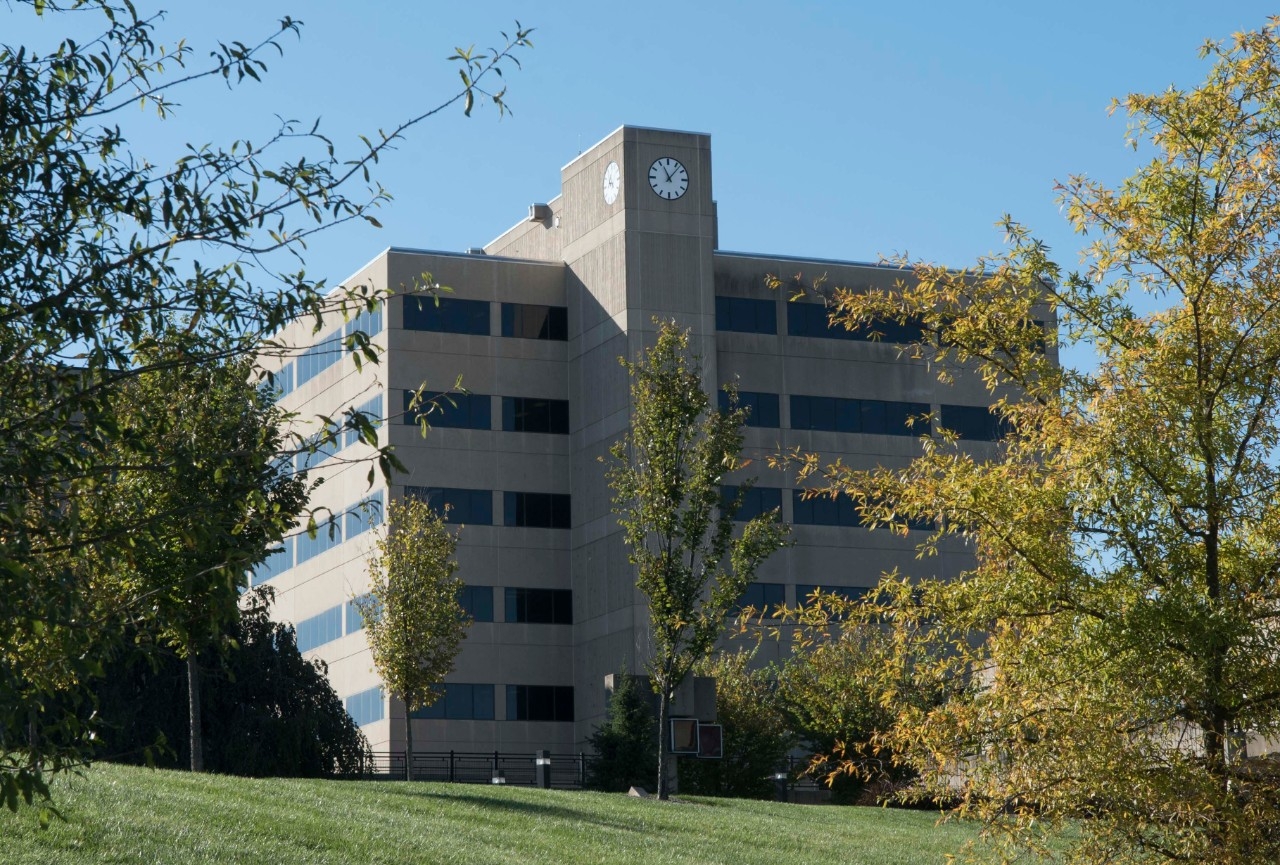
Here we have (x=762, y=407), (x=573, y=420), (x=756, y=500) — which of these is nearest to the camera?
(x=756, y=500)

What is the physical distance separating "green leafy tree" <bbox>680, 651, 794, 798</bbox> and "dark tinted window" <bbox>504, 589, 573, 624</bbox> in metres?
15.3

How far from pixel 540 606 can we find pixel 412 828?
41654 millimetres

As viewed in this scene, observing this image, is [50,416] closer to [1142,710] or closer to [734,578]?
[1142,710]

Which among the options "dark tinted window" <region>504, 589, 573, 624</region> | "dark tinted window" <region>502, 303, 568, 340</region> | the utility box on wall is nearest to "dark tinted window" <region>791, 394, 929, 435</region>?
"dark tinted window" <region>502, 303, 568, 340</region>

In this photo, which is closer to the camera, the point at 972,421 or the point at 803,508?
the point at 803,508

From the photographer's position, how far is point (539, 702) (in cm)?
6097

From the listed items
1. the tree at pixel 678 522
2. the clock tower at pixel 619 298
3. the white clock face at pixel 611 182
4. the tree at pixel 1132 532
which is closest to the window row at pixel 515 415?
the clock tower at pixel 619 298

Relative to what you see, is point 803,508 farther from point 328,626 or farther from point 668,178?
point 328,626

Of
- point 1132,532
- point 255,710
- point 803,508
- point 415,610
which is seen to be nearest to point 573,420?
point 803,508

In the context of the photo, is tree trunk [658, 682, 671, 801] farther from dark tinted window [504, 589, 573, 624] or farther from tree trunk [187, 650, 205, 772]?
dark tinted window [504, 589, 573, 624]

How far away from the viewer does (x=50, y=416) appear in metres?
7.64

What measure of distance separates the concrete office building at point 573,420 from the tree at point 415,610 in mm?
15467

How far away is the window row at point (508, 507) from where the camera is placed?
60438mm

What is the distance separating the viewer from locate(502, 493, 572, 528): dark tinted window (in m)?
62.1
